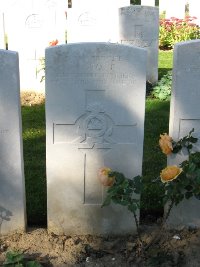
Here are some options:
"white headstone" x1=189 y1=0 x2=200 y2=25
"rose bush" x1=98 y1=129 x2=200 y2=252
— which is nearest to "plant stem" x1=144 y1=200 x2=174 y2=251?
"rose bush" x1=98 y1=129 x2=200 y2=252

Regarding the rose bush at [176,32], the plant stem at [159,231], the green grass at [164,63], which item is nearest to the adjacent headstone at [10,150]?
the plant stem at [159,231]

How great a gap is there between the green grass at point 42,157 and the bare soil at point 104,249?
0.31 meters

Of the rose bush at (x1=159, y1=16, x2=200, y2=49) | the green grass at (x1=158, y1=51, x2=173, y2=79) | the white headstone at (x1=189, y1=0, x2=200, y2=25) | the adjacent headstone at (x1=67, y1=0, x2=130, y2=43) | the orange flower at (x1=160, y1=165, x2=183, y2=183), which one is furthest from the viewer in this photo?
the white headstone at (x1=189, y1=0, x2=200, y2=25)

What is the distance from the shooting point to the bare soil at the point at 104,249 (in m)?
2.82

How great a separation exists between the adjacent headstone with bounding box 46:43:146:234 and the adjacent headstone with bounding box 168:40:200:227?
0.70ft

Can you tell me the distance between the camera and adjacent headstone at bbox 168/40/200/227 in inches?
111

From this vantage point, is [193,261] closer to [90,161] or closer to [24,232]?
[90,161]

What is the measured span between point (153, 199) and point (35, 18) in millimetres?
4049

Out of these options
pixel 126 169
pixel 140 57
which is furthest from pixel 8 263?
pixel 140 57

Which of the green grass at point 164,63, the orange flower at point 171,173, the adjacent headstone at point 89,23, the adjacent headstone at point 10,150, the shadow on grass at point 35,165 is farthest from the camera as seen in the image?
the green grass at point 164,63

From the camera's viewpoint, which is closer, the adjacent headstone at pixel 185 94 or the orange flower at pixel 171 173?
the orange flower at pixel 171 173

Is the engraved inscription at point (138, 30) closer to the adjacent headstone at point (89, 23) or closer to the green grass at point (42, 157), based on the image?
the adjacent headstone at point (89, 23)

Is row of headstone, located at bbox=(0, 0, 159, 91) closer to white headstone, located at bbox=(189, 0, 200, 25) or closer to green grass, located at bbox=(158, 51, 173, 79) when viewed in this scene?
green grass, located at bbox=(158, 51, 173, 79)

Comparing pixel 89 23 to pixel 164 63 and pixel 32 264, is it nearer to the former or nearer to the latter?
pixel 164 63
